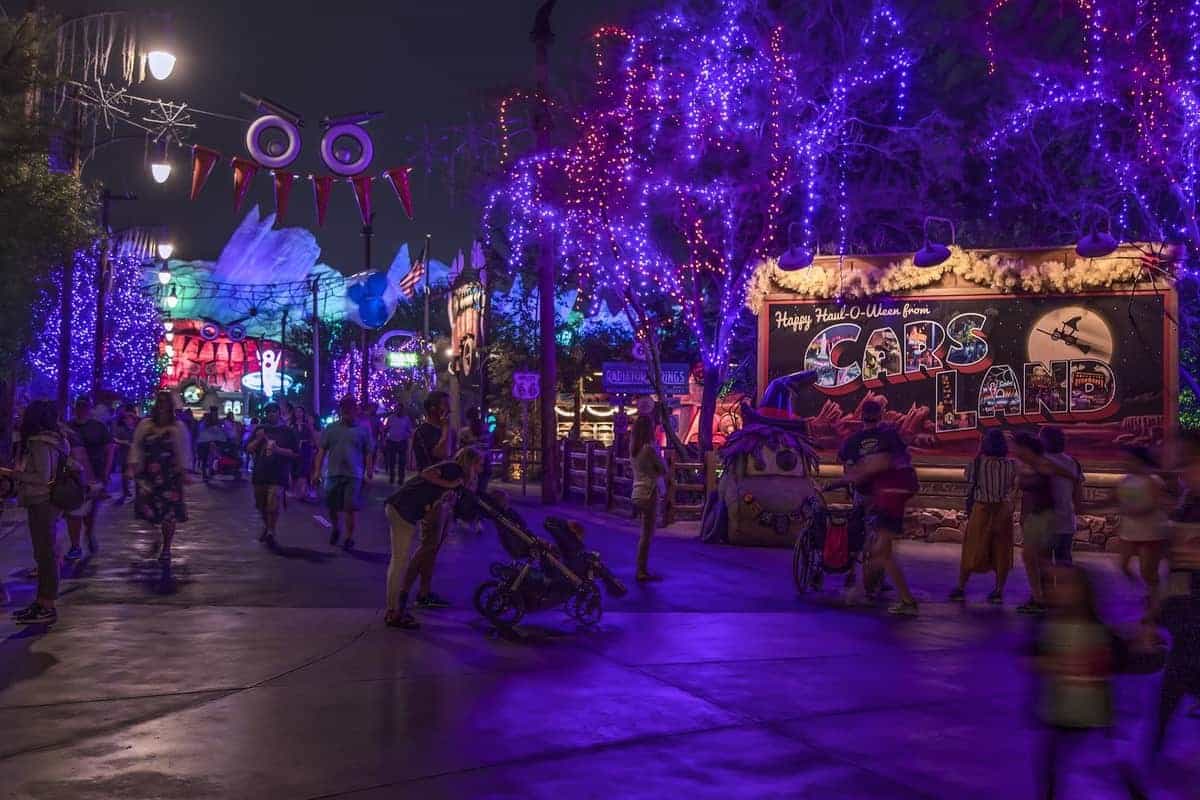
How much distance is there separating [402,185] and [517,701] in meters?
16.2

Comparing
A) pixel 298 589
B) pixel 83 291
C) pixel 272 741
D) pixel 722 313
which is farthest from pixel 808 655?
pixel 83 291

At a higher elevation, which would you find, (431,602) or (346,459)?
(346,459)

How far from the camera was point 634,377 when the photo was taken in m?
22.0

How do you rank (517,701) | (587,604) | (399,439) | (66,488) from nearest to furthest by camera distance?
(517,701)
(66,488)
(587,604)
(399,439)

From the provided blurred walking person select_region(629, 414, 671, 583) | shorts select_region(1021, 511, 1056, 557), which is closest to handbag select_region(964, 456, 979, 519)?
shorts select_region(1021, 511, 1056, 557)

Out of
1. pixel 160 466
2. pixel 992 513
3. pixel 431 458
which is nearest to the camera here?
pixel 431 458

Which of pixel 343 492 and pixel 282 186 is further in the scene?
pixel 282 186

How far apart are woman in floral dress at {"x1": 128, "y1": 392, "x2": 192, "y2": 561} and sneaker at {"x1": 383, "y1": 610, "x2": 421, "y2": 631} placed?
4230 mm

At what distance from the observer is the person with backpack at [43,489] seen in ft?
29.3

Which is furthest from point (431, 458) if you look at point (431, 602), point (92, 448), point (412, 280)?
point (412, 280)

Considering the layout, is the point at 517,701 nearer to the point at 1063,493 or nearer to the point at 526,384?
the point at 1063,493

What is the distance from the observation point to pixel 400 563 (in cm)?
917

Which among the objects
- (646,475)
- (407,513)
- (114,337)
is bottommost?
(407,513)

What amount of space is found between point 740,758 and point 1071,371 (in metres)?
13.3
